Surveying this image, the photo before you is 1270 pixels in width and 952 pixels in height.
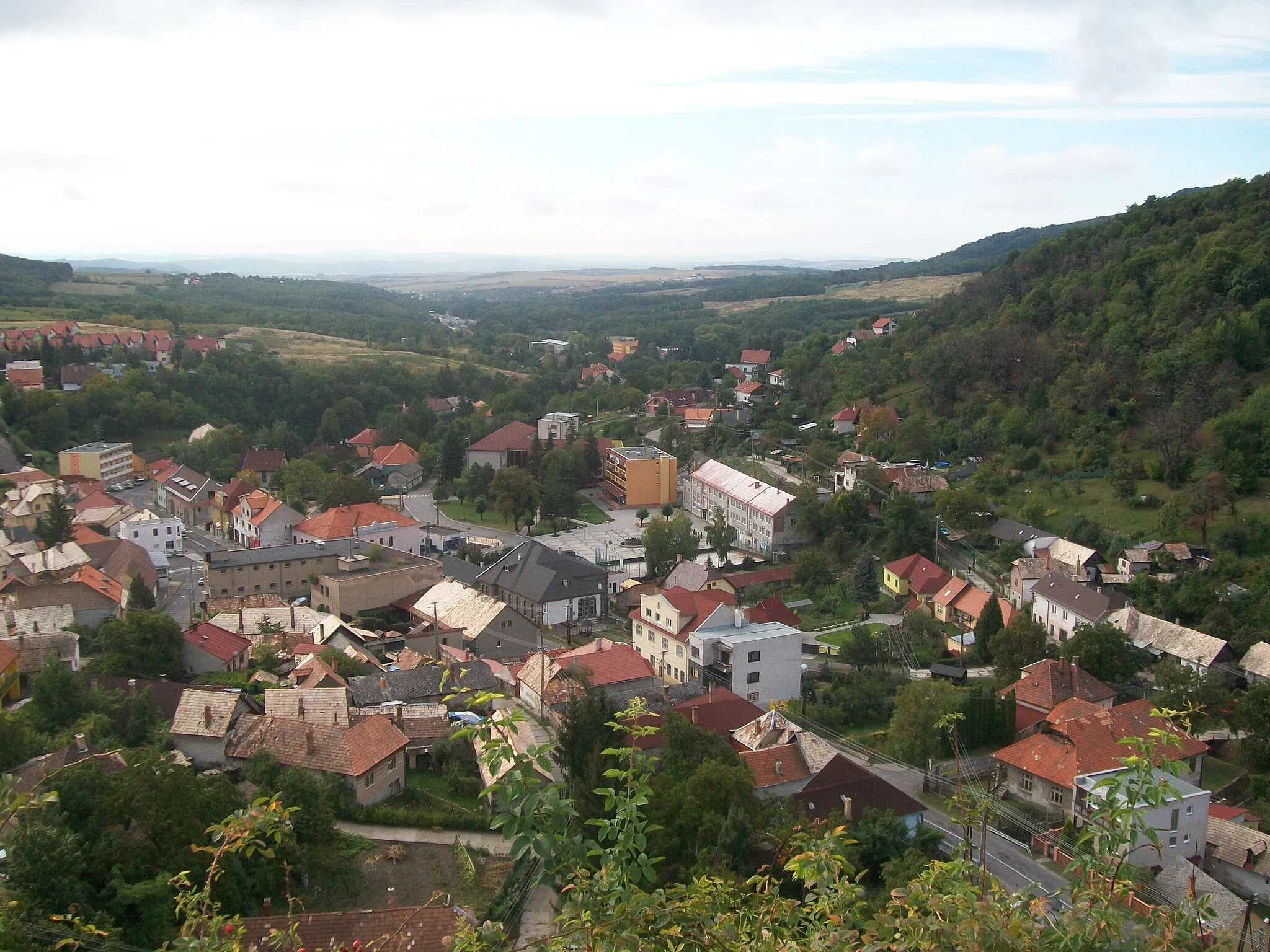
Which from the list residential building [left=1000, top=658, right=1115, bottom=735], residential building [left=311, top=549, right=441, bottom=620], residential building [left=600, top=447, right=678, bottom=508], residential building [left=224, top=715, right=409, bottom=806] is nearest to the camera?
residential building [left=224, top=715, right=409, bottom=806]

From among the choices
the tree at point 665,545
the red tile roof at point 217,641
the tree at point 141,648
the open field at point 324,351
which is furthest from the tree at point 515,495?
the open field at point 324,351

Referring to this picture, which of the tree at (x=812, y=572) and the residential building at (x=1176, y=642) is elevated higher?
the residential building at (x=1176, y=642)

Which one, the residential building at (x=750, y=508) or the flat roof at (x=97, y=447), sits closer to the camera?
the residential building at (x=750, y=508)

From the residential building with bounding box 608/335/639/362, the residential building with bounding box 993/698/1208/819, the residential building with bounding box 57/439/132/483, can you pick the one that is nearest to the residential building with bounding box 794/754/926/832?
the residential building with bounding box 993/698/1208/819

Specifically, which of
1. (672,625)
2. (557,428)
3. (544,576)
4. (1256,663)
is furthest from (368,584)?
(557,428)

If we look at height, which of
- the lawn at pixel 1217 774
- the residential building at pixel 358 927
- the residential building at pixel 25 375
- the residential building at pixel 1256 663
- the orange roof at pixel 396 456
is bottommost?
the lawn at pixel 1217 774

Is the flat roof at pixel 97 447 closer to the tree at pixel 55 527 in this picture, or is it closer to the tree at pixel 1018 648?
the tree at pixel 55 527

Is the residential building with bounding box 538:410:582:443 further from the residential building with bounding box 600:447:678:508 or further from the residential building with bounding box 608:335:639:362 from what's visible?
the residential building with bounding box 608:335:639:362

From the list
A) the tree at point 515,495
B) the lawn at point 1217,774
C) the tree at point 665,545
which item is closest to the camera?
the lawn at point 1217,774
